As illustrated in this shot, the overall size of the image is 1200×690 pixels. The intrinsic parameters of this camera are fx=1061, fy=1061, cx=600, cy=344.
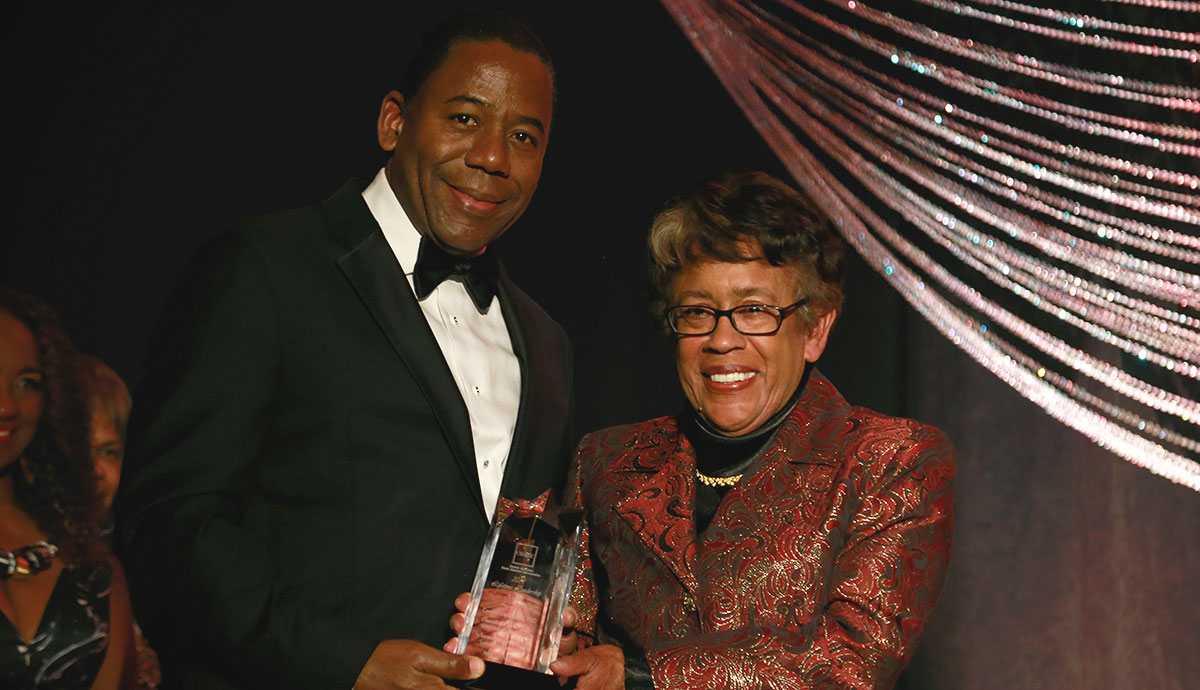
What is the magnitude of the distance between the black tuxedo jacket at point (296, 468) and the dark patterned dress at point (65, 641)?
0.89 metres

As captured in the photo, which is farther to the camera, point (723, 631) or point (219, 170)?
point (219, 170)

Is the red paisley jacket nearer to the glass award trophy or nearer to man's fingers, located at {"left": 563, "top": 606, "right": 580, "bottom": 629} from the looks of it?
man's fingers, located at {"left": 563, "top": 606, "right": 580, "bottom": 629}

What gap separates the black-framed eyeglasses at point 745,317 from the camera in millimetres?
2197

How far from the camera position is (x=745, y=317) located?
2207 mm

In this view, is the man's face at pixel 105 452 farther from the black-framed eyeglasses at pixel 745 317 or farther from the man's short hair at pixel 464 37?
the black-framed eyeglasses at pixel 745 317

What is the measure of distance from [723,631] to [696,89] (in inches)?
83.3

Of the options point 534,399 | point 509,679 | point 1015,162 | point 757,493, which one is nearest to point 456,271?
point 534,399

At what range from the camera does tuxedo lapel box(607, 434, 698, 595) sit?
210 centimetres

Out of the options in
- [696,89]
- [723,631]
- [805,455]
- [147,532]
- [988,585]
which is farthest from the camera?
[988,585]

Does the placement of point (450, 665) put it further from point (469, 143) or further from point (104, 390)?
point (104, 390)

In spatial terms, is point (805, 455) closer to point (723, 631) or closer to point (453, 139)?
point (723, 631)

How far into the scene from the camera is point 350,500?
6.63 feet

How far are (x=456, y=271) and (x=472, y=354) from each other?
0.61 feet

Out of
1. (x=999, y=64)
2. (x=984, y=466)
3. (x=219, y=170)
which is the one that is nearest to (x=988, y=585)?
(x=984, y=466)
